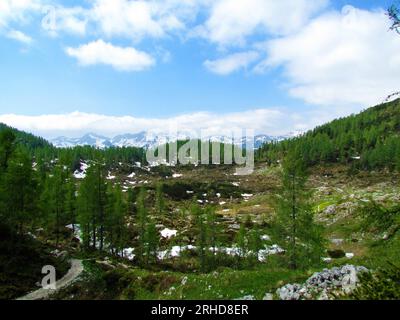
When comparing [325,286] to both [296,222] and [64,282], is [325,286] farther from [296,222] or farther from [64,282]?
[64,282]

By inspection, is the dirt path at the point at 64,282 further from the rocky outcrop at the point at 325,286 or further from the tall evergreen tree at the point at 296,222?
the rocky outcrop at the point at 325,286

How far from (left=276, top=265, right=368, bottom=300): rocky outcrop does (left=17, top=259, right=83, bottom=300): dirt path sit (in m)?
19.2

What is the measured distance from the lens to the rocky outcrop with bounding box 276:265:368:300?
559 inches

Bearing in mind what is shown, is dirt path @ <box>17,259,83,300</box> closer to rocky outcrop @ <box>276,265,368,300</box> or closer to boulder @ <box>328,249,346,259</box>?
rocky outcrop @ <box>276,265,368,300</box>

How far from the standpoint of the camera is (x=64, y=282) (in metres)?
29.6

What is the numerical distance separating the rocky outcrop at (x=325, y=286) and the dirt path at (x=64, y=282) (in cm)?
1915

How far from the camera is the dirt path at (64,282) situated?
26175 millimetres

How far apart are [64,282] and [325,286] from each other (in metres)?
23.0
